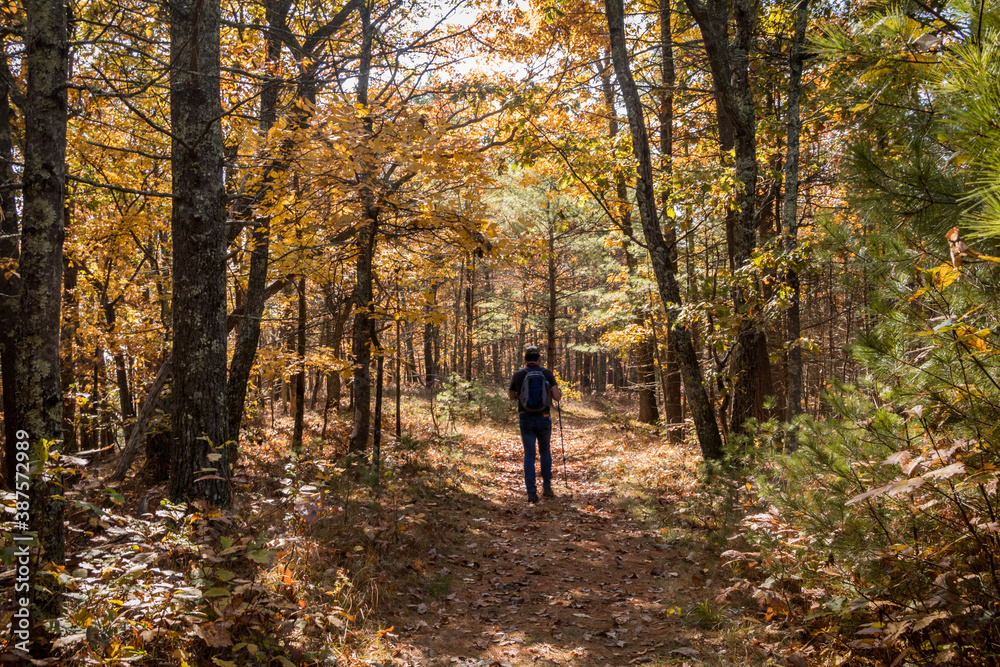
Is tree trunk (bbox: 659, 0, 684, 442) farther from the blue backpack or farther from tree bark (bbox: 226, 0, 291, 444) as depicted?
tree bark (bbox: 226, 0, 291, 444)

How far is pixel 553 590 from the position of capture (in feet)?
16.7

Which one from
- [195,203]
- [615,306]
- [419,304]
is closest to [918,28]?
[195,203]

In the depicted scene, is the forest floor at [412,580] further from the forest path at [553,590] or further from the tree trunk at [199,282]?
the tree trunk at [199,282]

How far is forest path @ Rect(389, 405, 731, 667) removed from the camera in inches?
152

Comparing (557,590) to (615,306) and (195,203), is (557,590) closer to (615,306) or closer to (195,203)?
(195,203)

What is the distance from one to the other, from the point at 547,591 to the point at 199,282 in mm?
4313

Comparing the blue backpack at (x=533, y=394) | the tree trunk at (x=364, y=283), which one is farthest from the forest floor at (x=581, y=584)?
the tree trunk at (x=364, y=283)

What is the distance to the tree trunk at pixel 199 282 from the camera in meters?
4.75

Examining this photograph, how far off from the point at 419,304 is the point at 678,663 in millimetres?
5612

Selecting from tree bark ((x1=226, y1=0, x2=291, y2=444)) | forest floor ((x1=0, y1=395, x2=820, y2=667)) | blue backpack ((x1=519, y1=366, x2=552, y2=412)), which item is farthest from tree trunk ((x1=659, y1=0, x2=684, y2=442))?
tree bark ((x1=226, y1=0, x2=291, y2=444))

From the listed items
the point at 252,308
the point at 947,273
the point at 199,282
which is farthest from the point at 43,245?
the point at 252,308

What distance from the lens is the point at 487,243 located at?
679cm

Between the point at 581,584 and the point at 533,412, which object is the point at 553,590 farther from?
the point at 533,412

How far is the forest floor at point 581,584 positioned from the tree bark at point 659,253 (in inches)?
34.8
